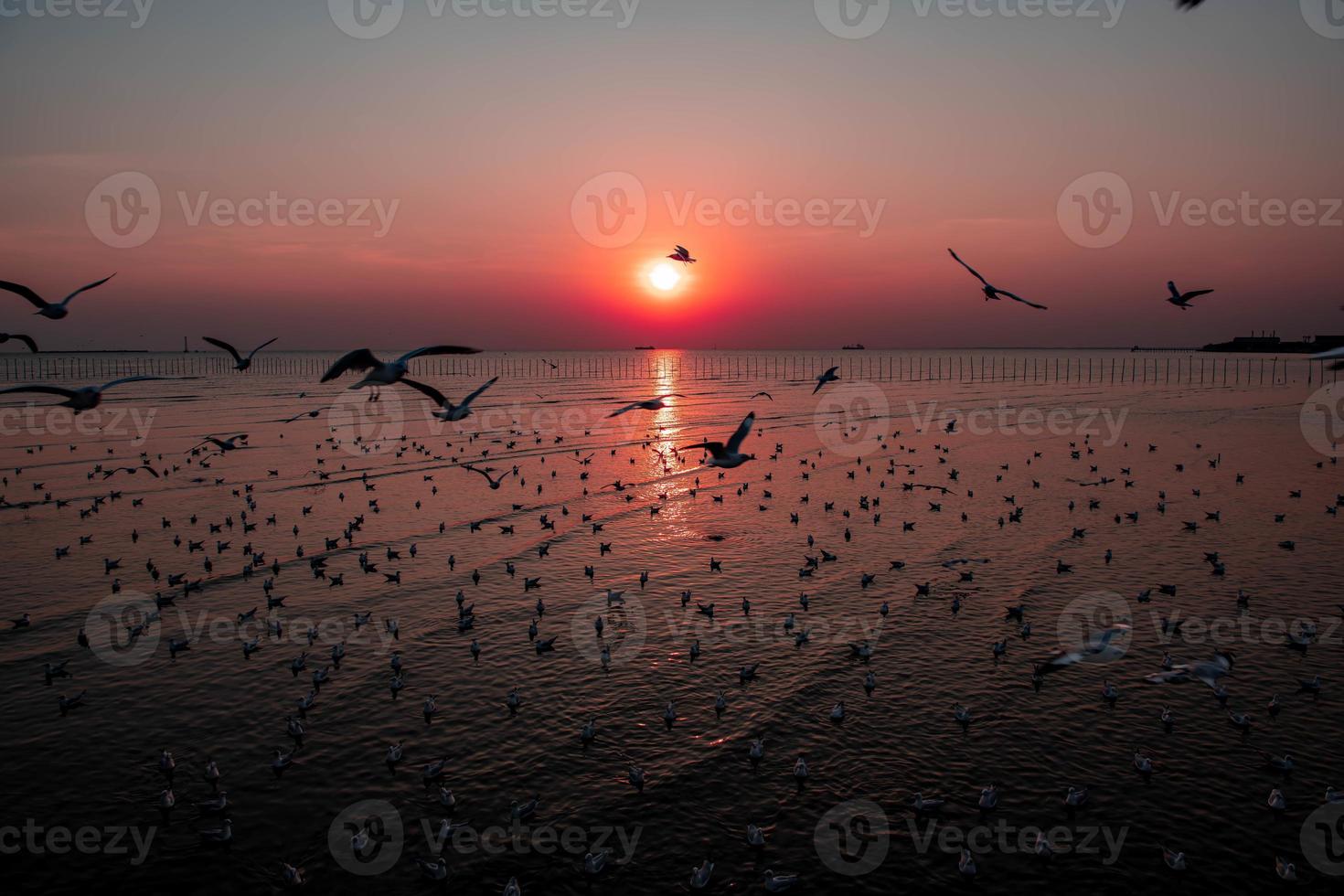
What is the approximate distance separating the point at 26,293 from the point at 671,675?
2126 centimetres

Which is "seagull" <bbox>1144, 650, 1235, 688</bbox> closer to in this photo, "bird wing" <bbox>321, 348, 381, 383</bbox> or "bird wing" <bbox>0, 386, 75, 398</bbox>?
"bird wing" <bbox>321, 348, 381, 383</bbox>

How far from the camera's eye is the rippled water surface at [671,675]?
14695 mm

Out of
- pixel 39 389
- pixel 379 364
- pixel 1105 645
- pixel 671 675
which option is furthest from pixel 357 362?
pixel 1105 645

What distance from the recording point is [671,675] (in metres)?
21.8

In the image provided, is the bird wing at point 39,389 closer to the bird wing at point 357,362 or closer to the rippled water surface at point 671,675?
the bird wing at point 357,362

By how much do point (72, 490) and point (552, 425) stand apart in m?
45.9

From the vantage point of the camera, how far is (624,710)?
19766mm

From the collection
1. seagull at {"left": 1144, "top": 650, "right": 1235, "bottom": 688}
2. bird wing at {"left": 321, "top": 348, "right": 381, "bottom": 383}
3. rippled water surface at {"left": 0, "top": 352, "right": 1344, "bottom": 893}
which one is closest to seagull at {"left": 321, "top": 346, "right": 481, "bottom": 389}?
bird wing at {"left": 321, "top": 348, "right": 381, "bottom": 383}

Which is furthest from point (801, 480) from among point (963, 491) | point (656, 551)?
point (656, 551)

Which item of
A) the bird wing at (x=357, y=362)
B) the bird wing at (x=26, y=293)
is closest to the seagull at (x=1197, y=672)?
the bird wing at (x=357, y=362)

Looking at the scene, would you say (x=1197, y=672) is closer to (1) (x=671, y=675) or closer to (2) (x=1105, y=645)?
(2) (x=1105, y=645)

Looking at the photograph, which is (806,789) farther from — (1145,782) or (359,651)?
(359,651)

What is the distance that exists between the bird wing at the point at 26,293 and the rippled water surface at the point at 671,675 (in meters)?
10.5

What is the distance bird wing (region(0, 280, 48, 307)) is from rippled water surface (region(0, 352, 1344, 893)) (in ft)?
34.4
